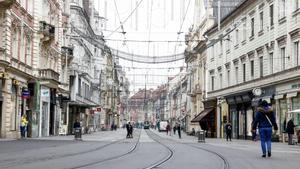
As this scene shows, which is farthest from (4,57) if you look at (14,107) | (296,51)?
(296,51)

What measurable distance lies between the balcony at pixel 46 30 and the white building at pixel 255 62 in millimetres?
13185

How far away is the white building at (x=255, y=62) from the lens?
120 feet

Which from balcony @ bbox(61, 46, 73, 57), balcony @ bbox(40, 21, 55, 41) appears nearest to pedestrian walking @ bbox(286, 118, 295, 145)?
balcony @ bbox(40, 21, 55, 41)

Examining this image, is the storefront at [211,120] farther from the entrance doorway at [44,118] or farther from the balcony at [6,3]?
the balcony at [6,3]

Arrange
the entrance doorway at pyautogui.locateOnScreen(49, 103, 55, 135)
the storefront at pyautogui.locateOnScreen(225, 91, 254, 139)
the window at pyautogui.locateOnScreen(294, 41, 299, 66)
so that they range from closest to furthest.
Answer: the window at pyautogui.locateOnScreen(294, 41, 299, 66)
the storefront at pyautogui.locateOnScreen(225, 91, 254, 139)
the entrance doorway at pyautogui.locateOnScreen(49, 103, 55, 135)

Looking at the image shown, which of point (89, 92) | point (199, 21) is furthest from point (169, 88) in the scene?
point (199, 21)

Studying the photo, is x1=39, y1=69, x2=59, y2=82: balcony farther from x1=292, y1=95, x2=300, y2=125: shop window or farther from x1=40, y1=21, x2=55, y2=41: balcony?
x1=292, y1=95, x2=300, y2=125: shop window

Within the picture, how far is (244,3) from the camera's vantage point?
151ft

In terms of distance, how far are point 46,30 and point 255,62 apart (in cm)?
1666

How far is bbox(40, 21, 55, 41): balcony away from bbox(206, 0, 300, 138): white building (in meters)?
13.2

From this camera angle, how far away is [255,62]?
146 feet

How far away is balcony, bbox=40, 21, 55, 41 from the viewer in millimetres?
43919

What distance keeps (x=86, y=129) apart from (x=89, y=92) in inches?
584

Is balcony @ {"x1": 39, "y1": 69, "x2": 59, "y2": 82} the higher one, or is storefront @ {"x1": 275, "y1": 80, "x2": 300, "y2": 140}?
balcony @ {"x1": 39, "y1": 69, "x2": 59, "y2": 82}
